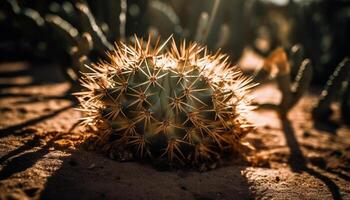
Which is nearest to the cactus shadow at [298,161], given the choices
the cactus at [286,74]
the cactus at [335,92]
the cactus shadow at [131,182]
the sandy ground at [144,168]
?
the sandy ground at [144,168]

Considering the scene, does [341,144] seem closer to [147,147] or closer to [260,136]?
[260,136]

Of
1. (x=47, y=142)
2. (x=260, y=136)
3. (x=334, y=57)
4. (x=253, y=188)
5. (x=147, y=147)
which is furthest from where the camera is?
(x=334, y=57)

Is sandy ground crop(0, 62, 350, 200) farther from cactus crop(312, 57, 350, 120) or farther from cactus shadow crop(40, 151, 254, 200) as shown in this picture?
cactus crop(312, 57, 350, 120)

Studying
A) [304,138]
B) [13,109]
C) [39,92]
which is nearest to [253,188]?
[304,138]

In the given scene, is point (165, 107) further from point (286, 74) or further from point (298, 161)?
point (286, 74)

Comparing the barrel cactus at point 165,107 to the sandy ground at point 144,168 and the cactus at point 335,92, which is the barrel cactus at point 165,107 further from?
the cactus at point 335,92

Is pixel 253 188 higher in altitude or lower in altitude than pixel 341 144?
lower
